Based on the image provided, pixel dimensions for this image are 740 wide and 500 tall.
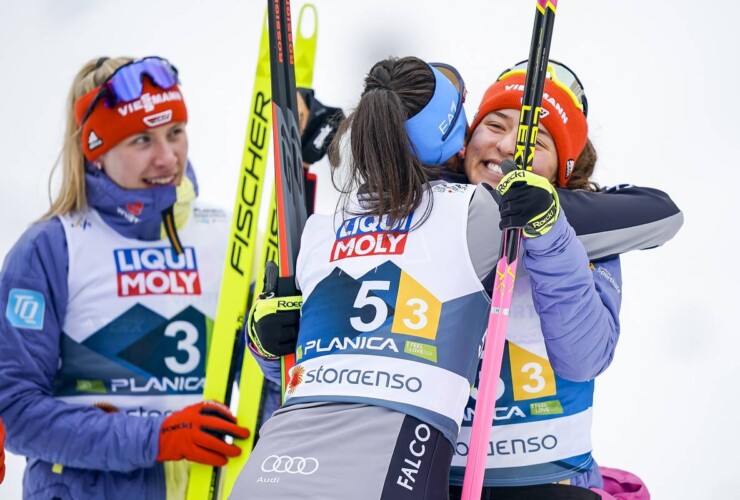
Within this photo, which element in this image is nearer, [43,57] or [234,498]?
[234,498]

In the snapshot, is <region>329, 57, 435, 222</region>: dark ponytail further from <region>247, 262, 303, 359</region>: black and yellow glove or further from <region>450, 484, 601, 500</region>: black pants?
<region>450, 484, 601, 500</region>: black pants

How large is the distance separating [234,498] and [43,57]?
2968 mm

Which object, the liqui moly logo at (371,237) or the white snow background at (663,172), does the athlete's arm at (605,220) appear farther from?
the white snow background at (663,172)

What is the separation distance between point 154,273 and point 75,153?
1.35 ft

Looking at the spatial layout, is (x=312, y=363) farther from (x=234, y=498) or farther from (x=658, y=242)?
(x=658, y=242)

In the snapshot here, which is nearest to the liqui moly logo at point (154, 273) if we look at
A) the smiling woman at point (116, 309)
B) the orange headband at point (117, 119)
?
the smiling woman at point (116, 309)

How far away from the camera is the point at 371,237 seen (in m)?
1.71

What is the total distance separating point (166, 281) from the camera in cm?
276

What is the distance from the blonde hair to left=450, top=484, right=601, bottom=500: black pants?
1.49 metres

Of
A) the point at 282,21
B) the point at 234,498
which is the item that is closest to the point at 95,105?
the point at 282,21

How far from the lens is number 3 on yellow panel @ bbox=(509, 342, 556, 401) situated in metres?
1.80

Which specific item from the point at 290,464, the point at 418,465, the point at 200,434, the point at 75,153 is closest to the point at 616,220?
the point at 418,465

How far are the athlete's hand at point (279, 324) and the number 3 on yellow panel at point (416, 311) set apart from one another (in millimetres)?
367

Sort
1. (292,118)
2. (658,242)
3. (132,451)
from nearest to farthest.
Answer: (658,242) → (292,118) → (132,451)
